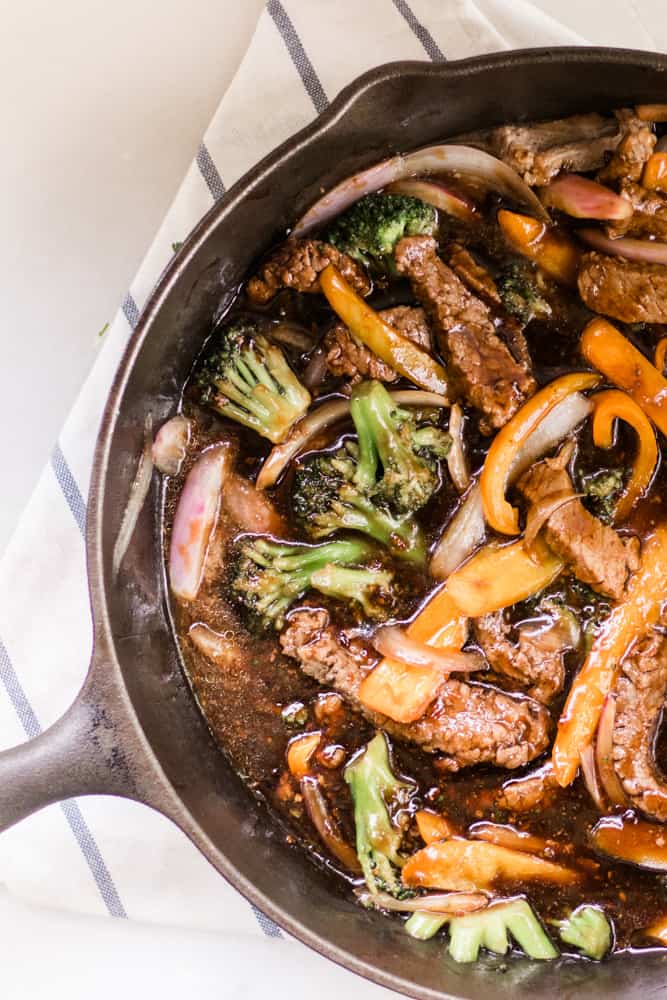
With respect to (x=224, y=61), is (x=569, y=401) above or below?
below

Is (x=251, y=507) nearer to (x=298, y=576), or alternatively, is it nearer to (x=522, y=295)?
(x=298, y=576)

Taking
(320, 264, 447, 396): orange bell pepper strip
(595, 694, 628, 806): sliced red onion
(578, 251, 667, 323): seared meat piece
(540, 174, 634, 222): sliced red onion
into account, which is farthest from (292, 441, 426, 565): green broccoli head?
(540, 174, 634, 222): sliced red onion

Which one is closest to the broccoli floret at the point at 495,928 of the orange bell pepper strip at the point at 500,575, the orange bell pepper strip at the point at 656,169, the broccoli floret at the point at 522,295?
the orange bell pepper strip at the point at 500,575

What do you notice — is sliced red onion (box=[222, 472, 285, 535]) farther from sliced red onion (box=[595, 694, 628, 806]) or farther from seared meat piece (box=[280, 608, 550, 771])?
sliced red onion (box=[595, 694, 628, 806])

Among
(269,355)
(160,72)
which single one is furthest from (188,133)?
(269,355)

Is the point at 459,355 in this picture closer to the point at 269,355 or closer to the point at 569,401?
the point at 569,401

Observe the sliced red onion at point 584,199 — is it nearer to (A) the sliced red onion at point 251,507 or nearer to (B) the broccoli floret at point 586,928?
(A) the sliced red onion at point 251,507
